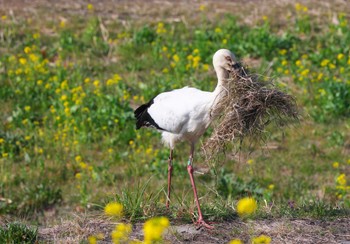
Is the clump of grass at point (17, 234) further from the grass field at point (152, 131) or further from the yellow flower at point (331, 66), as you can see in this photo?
the yellow flower at point (331, 66)

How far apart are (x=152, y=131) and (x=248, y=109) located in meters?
4.38

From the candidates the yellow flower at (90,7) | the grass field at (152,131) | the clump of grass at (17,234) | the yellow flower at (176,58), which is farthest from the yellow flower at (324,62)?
the clump of grass at (17,234)

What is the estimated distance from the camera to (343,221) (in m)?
6.41

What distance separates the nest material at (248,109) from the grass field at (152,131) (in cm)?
62

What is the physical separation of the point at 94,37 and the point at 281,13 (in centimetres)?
341

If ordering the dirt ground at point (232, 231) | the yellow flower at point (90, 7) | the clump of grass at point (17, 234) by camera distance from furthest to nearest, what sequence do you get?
the yellow flower at point (90, 7), the dirt ground at point (232, 231), the clump of grass at point (17, 234)

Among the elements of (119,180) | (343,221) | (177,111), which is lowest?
(119,180)

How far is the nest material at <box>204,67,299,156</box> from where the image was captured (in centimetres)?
604

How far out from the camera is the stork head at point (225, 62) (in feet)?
20.7

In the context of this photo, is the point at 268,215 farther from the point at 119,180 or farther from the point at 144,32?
the point at 144,32

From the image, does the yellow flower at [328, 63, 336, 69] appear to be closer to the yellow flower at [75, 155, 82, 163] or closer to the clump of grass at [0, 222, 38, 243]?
the yellow flower at [75, 155, 82, 163]

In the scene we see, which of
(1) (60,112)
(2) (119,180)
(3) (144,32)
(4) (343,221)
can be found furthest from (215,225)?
(3) (144,32)

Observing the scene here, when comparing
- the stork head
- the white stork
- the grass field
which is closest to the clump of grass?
the grass field

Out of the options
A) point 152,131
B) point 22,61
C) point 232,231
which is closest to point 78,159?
point 152,131
